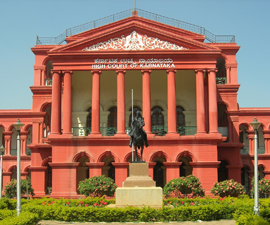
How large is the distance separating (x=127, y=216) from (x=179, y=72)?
71.1 ft

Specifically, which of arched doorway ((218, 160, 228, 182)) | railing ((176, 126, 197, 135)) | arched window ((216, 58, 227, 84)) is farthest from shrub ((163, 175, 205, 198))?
arched window ((216, 58, 227, 84))

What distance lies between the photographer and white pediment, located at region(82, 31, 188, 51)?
115ft

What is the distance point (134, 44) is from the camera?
115ft

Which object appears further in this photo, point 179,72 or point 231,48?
point 231,48

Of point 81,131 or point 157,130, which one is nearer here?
point 157,130

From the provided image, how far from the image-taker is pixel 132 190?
67.4ft

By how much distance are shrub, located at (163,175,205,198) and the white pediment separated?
10.9 m

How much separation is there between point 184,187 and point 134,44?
12094mm

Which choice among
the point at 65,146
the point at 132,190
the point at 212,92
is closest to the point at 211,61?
the point at 212,92

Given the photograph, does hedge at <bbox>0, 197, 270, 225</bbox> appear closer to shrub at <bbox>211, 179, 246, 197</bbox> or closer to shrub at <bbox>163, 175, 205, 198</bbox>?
shrub at <bbox>163, 175, 205, 198</bbox>

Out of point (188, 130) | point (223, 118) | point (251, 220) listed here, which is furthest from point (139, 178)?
point (223, 118)

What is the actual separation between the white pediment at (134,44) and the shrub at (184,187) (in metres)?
10.9

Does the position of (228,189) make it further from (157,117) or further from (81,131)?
(81,131)

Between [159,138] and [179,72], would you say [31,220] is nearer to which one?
[159,138]
